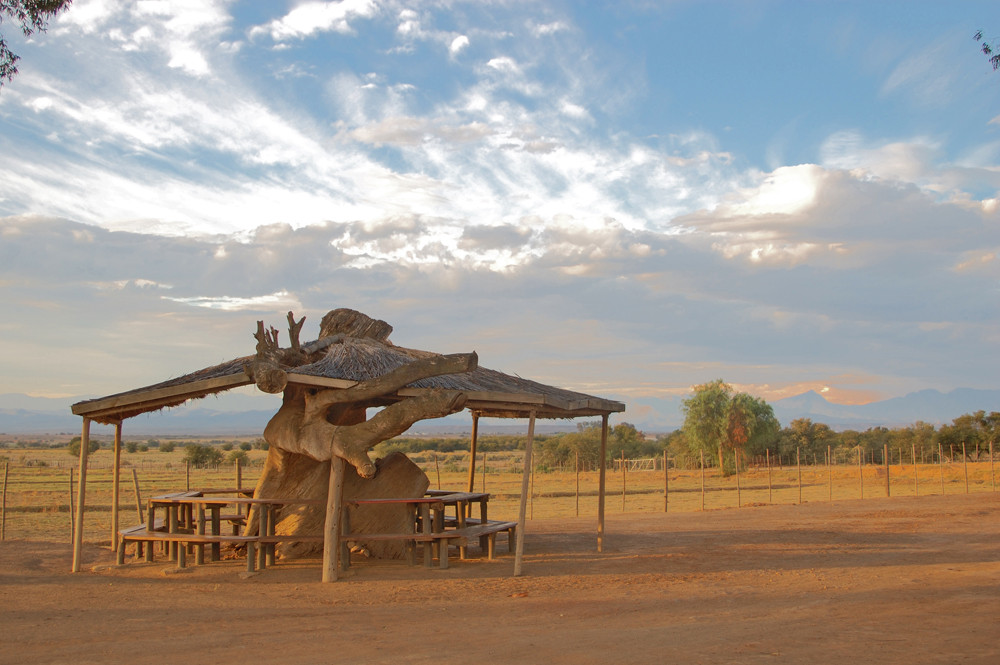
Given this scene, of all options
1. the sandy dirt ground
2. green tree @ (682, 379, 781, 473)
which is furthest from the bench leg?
green tree @ (682, 379, 781, 473)

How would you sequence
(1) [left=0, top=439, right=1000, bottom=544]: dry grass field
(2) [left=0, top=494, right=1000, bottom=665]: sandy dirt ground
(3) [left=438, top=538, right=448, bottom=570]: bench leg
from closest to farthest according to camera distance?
(2) [left=0, top=494, right=1000, bottom=665]: sandy dirt ground < (3) [left=438, top=538, right=448, bottom=570]: bench leg < (1) [left=0, top=439, right=1000, bottom=544]: dry grass field

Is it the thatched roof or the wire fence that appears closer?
the thatched roof

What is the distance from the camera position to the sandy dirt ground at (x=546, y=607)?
6.58 metres

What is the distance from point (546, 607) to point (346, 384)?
3433 millimetres

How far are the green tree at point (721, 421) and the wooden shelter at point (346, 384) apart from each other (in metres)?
35.5

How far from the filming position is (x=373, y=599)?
353 inches

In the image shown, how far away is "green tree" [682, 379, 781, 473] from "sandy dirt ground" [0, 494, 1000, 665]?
31864 mm

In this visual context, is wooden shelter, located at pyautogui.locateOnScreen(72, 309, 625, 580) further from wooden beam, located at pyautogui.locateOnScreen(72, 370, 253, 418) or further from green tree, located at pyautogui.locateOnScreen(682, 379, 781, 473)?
green tree, located at pyautogui.locateOnScreen(682, 379, 781, 473)

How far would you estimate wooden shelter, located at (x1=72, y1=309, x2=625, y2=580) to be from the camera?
9.72m

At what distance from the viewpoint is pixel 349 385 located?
9773mm

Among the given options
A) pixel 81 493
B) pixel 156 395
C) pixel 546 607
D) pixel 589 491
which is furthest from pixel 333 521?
pixel 589 491

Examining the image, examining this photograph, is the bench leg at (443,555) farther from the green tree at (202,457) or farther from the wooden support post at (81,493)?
the green tree at (202,457)

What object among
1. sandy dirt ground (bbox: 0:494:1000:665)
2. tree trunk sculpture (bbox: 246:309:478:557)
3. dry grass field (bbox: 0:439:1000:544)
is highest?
tree trunk sculpture (bbox: 246:309:478:557)

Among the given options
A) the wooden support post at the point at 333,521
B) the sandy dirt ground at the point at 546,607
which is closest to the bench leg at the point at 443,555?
the sandy dirt ground at the point at 546,607
